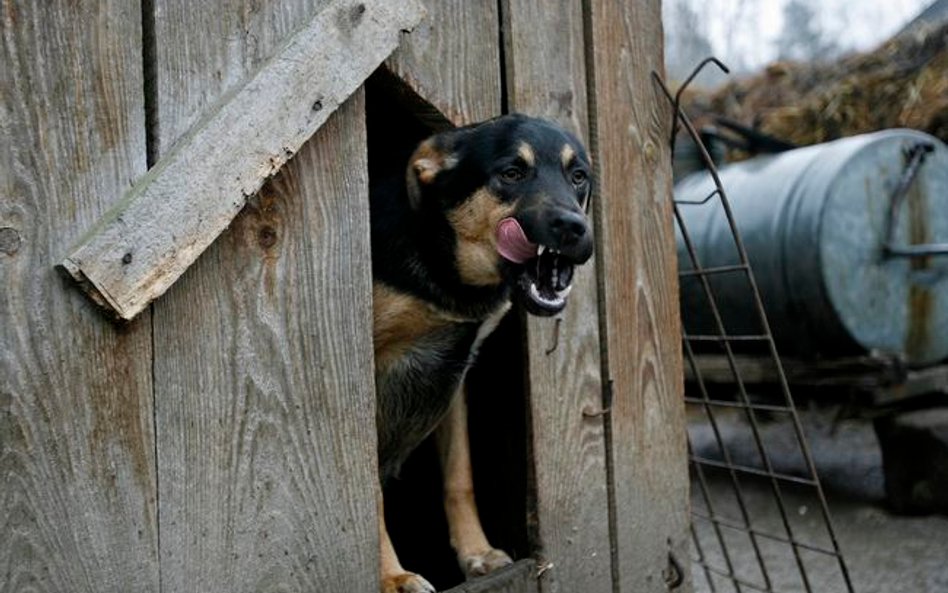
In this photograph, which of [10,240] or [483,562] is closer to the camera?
[10,240]

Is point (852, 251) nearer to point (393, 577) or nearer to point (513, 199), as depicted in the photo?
point (513, 199)

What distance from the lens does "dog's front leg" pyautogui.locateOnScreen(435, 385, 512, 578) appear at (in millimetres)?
2789

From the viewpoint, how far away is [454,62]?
2.57 m

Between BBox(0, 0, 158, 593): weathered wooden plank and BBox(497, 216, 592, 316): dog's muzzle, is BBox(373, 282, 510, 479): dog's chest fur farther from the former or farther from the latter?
BBox(0, 0, 158, 593): weathered wooden plank

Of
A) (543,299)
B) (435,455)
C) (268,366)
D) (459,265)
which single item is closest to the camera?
(268,366)

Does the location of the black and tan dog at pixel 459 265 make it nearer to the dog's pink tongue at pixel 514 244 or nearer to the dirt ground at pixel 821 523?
the dog's pink tongue at pixel 514 244

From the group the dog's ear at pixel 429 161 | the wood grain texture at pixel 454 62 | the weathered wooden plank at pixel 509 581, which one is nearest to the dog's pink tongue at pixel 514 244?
the dog's ear at pixel 429 161

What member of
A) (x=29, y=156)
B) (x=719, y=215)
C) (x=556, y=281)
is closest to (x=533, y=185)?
(x=556, y=281)

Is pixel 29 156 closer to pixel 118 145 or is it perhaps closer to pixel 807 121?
pixel 118 145

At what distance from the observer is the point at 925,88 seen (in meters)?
9.09

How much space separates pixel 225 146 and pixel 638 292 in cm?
149

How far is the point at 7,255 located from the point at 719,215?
6.44 metres

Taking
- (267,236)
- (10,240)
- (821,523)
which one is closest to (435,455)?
(267,236)

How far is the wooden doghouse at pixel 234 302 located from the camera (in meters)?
1.74
